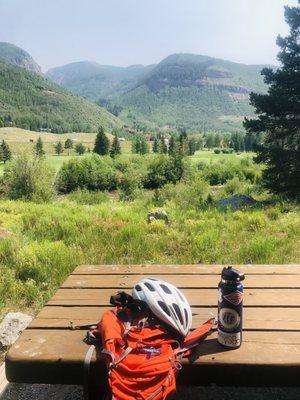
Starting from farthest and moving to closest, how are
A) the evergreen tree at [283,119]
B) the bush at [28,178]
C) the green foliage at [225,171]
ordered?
the green foliage at [225,171] → the bush at [28,178] → the evergreen tree at [283,119]

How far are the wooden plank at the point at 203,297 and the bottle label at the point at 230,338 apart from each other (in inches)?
18.8

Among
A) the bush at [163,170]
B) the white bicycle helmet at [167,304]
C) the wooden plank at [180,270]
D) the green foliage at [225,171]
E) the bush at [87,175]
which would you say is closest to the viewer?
the white bicycle helmet at [167,304]

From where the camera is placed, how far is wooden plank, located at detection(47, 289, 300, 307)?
98.4 inches

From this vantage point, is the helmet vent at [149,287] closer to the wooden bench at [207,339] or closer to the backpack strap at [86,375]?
the wooden bench at [207,339]

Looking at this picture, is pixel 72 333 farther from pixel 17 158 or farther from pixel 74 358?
pixel 17 158

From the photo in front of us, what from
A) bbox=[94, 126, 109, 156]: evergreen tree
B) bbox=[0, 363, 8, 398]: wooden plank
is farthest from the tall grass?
bbox=[94, 126, 109, 156]: evergreen tree

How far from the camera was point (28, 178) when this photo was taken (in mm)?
33656

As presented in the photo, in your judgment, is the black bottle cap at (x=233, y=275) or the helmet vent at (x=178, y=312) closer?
the black bottle cap at (x=233, y=275)

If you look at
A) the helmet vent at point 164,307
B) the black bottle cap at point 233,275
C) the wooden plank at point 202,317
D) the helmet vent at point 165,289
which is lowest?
the wooden plank at point 202,317

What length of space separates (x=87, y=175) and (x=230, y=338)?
58068 mm

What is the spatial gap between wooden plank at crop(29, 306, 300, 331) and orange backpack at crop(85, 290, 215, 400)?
190 millimetres

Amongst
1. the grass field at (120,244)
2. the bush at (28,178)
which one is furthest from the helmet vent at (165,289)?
the bush at (28,178)

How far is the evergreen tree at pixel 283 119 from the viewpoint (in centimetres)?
1759

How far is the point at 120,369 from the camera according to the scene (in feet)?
5.99
